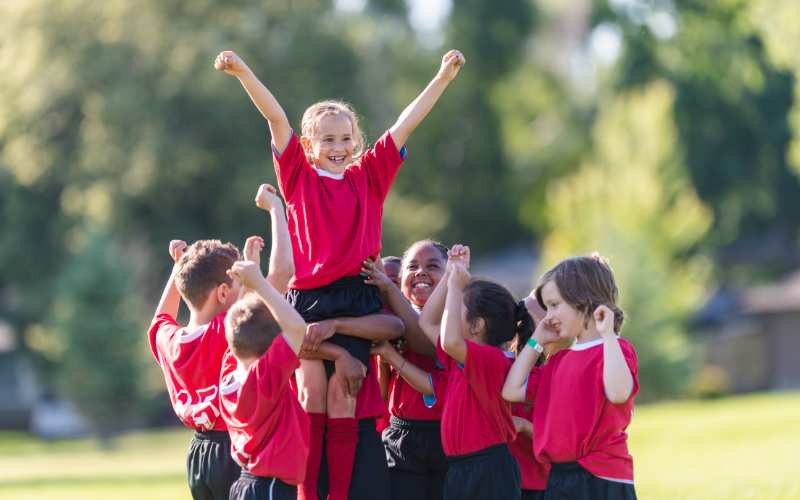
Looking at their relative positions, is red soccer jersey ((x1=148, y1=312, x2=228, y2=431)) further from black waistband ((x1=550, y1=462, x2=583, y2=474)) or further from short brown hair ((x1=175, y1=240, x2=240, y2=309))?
black waistband ((x1=550, y1=462, x2=583, y2=474))

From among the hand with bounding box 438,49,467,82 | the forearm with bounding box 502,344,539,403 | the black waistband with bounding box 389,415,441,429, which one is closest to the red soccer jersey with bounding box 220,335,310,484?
the forearm with bounding box 502,344,539,403

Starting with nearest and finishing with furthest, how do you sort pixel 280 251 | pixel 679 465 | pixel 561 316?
pixel 561 316 → pixel 280 251 → pixel 679 465

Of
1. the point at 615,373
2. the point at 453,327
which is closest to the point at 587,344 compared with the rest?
the point at 615,373

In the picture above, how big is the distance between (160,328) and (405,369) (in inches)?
50.5

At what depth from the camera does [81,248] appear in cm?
3456

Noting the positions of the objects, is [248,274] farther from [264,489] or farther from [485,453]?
[485,453]

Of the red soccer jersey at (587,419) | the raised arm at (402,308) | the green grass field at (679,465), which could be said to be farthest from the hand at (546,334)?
the green grass field at (679,465)

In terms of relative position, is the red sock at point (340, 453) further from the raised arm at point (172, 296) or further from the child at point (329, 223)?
the raised arm at point (172, 296)

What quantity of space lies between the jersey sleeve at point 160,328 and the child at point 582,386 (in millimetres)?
1795

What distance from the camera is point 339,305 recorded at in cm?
583

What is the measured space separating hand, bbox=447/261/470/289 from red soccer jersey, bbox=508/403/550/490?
40.4 inches

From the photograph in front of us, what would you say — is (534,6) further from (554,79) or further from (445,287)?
(445,287)

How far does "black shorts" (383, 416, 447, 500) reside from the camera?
6.25 m

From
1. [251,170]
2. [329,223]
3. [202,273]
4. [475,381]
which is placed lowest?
[475,381]
